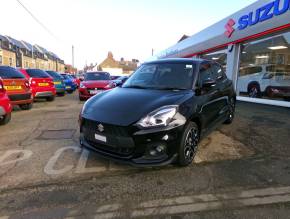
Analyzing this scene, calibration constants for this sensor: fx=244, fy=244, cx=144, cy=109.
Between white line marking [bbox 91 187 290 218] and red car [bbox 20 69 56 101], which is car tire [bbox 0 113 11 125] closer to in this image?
red car [bbox 20 69 56 101]

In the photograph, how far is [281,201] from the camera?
2.88m

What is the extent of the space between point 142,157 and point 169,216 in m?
0.92

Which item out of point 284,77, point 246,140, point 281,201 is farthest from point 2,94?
point 284,77

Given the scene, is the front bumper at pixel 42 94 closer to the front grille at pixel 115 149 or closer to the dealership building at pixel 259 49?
the front grille at pixel 115 149

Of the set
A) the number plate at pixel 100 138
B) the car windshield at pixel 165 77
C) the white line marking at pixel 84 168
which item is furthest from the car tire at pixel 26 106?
the number plate at pixel 100 138

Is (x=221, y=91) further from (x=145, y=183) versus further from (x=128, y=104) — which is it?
(x=145, y=183)

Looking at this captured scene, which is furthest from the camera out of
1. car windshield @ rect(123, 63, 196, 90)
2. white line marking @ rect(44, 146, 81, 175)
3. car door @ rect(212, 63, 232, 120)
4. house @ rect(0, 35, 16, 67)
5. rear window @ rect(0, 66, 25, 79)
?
house @ rect(0, 35, 16, 67)

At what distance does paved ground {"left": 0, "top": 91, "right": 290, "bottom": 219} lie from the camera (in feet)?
8.96

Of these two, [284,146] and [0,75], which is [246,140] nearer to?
[284,146]

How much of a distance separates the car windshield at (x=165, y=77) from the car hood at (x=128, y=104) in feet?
0.98

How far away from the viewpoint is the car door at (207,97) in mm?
4190

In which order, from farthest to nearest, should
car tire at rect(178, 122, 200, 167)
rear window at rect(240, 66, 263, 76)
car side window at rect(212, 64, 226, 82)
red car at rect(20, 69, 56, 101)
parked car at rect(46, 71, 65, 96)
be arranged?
parked car at rect(46, 71, 65, 96) → rear window at rect(240, 66, 263, 76) → red car at rect(20, 69, 56, 101) → car side window at rect(212, 64, 226, 82) → car tire at rect(178, 122, 200, 167)

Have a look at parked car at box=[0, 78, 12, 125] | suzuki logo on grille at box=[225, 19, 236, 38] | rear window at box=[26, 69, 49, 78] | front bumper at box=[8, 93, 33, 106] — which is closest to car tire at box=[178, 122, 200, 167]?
parked car at box=[0, 78, 12, 125]

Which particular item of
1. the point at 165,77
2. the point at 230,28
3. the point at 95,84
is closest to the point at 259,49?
the point at 230,28
